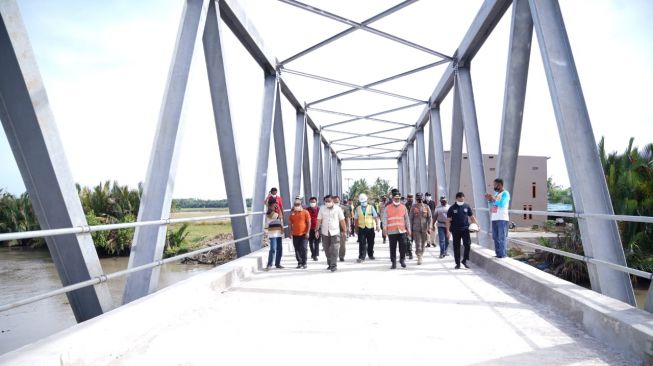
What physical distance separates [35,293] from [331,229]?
15373 mm

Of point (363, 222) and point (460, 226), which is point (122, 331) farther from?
point (363, 222)

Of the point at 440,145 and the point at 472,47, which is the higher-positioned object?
the point at 472,47

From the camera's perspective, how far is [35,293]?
18.0 metres

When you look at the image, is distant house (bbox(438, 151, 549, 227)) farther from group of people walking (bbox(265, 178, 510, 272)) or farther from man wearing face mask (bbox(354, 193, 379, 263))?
group of people walking (bbox(265, 178, 510, 272))

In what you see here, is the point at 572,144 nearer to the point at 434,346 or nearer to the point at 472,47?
the point at 434,346

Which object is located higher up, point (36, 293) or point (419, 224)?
point (419, 224)

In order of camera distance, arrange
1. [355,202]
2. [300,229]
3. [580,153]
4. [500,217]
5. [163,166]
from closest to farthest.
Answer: [580,153] → [163,166] → [500,217] → [300,229] → [355,202]

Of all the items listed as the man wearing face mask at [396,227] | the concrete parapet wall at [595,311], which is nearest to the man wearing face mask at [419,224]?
the man wearing face mask at [396,227]

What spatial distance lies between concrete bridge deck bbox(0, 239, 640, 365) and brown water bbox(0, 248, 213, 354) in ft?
3.07

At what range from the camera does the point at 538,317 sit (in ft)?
15.3

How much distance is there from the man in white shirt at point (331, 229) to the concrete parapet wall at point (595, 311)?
3410 mm

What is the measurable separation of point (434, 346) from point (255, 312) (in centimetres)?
221

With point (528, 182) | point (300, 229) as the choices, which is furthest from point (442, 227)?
point (528, 182)

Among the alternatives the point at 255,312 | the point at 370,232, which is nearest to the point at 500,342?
the point at 255,312
